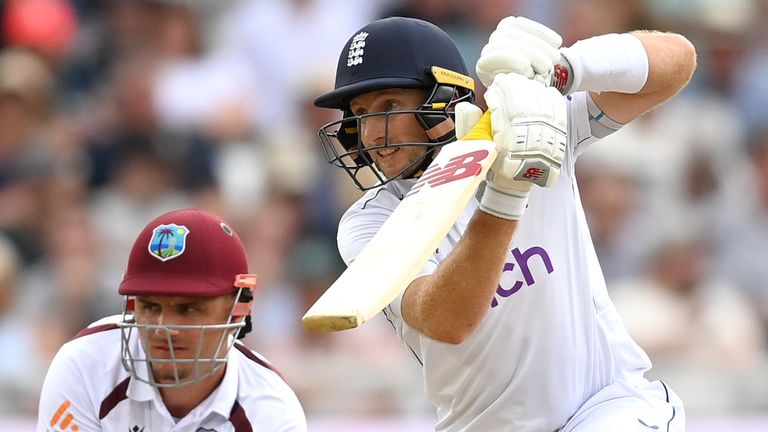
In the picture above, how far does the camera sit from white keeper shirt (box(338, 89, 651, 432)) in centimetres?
328

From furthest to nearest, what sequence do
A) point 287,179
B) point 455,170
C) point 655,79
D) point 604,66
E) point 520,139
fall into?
point 287,179 < point 655,79 < point 604,66 < point 455,170 < point 520,139

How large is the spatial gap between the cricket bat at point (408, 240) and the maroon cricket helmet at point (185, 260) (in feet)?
2.37

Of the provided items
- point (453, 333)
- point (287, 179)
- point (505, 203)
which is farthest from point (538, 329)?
point (287, 179)

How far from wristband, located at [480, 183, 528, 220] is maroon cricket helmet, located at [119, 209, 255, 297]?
0.92 m

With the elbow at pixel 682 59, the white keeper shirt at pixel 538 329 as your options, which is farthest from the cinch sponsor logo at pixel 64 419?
the elbow at pixel 682 59

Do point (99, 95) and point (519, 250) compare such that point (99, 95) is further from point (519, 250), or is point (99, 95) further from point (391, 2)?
point (519, 250)

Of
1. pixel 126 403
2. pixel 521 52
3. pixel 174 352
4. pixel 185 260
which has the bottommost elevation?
pixel 126 403

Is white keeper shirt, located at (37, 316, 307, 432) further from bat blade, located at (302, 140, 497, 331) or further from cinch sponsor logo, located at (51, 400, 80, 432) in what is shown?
bat blade, located at (302, 140, 497, 331)

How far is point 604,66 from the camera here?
10.6 ft

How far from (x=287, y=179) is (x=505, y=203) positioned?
4221 millimetres

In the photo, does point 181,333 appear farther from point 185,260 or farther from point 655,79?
point 655,79

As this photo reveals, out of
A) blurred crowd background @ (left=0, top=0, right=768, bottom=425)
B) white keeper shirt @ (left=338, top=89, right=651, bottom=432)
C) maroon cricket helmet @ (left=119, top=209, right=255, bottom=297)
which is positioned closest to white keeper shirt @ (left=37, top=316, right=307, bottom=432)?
maroon cricket helmet @ (left=119, top=209, right=255, bottom=297)

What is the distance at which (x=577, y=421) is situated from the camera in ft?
10.7

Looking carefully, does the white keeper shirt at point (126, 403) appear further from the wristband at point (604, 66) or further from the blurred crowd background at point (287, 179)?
the blurred crowd background at point (287, 179)
